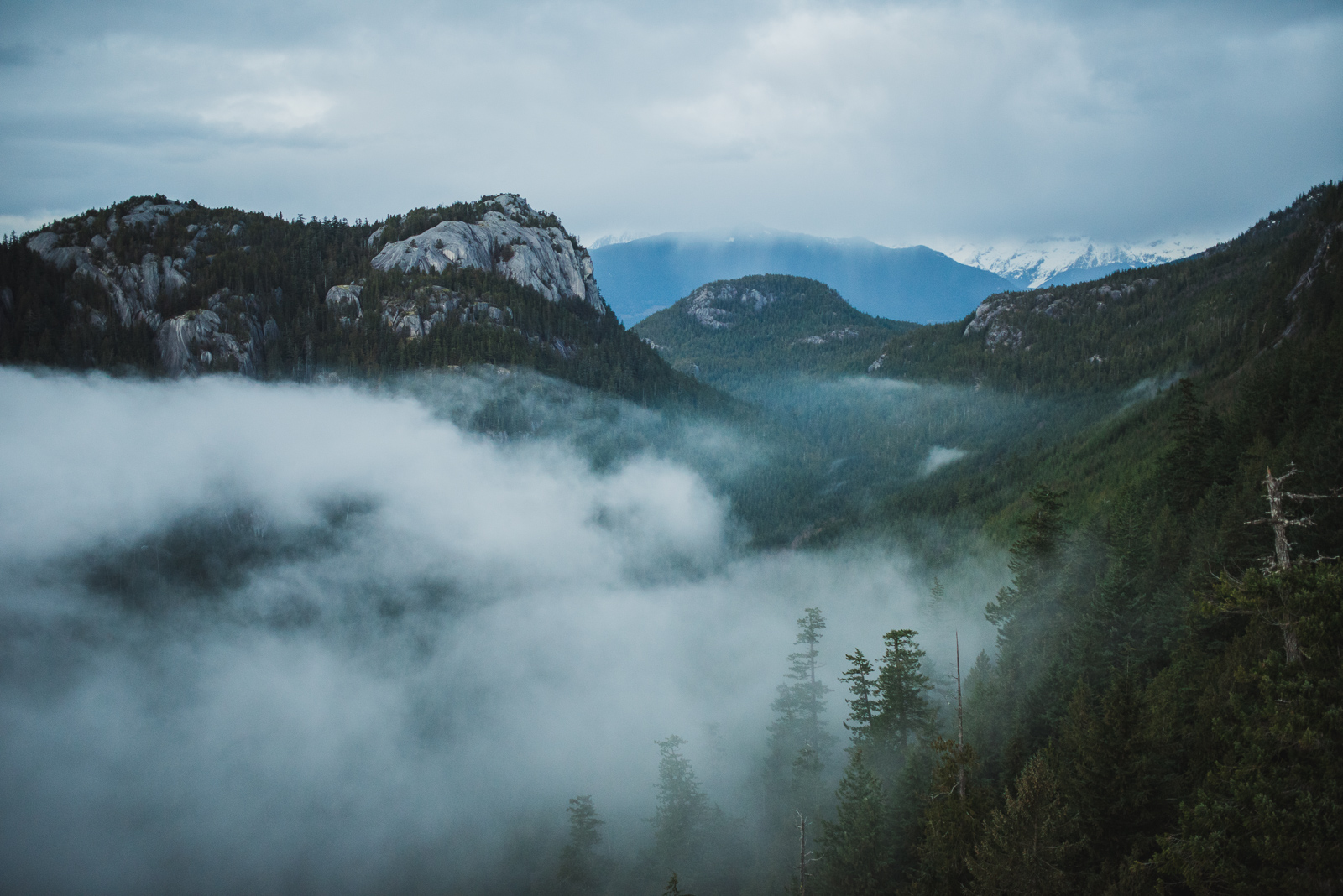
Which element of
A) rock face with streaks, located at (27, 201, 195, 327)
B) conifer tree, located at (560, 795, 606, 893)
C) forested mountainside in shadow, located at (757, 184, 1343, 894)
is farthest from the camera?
rock face with streaks, located at (27, 201, 195, 327)

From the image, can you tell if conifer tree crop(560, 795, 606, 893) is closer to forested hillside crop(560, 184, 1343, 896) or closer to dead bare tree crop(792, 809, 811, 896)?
forested hillside crop(560, 184, 1343, 896)

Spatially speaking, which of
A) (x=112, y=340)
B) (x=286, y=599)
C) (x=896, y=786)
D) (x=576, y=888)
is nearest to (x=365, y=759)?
(x=286, y=599)

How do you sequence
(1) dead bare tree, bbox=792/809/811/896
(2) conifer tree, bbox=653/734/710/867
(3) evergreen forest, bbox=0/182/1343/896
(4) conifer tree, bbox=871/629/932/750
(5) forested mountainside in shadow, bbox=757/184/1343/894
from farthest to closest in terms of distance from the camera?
(2) conifer tree, bbox=653/734/710/867 < (4) conifer tree, bbox=871/629/932/750 < (1) dead bare tree, bbox=792/809/811/896 < (3) evergreen forest, bbox=0/182/1343/896 < (5) forested mountainside in shadow, bbox=757/184/1343/894

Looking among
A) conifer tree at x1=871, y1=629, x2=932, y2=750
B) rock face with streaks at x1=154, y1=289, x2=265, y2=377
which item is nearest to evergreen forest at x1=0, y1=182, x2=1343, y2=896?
conifer tree at x1=871, y1=629, x2=932, y2=750

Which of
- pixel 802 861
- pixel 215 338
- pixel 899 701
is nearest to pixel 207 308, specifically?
pixel 215 338

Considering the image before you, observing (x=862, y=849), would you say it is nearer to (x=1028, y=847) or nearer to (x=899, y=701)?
(x=899, y=701)

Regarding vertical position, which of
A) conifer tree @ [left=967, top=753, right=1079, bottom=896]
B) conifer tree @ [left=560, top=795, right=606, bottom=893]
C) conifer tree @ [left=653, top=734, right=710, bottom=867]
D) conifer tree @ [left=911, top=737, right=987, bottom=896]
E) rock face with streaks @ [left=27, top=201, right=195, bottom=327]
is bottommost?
conifer tree @ [left=560, top=795, right=606, bottom=893]


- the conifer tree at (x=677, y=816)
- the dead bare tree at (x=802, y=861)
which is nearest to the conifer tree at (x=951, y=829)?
the dead bare tree at (x=802, y=861)

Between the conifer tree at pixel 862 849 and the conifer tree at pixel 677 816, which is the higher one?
A: the conifer tree at pixel 862 849

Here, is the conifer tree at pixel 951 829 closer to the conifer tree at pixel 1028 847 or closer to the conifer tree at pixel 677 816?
the conifer tree at pixel 1028 847

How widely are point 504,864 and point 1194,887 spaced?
111108 millimetres

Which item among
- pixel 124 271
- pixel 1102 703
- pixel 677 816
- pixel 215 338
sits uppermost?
pixel 124 271

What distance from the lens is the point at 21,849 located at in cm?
14688

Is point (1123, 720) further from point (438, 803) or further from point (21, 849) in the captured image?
point (21, 849)
